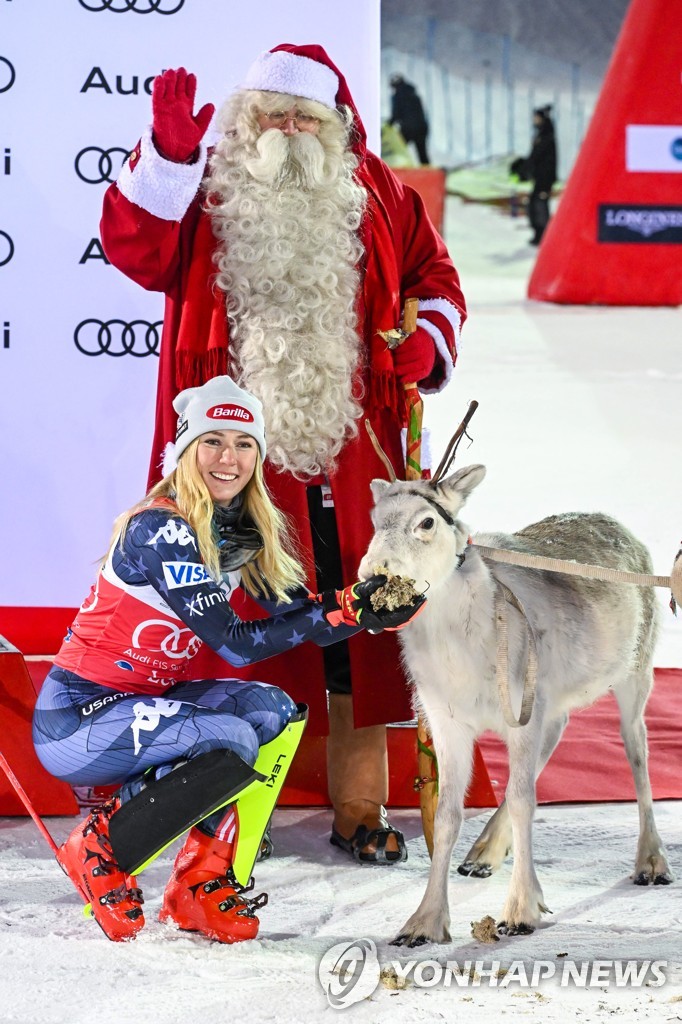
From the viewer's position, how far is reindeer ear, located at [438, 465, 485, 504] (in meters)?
2.95

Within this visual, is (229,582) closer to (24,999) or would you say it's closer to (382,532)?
(382,532)

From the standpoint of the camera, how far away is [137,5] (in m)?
4.48

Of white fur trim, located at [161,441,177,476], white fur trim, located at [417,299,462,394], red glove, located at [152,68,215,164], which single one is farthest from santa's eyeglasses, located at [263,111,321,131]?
white fur trim, located at [161,441,177,476]

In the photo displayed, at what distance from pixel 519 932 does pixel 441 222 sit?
14.8 meters

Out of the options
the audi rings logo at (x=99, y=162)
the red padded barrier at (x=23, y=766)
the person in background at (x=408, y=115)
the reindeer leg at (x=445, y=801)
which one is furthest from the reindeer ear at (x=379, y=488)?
the person in background at (x=408, y=115)

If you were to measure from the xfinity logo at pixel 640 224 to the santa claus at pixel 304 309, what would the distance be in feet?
31.5

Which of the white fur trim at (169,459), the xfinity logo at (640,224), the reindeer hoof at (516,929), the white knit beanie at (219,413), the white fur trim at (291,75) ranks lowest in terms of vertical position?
the reindeer hoof at (516,929)

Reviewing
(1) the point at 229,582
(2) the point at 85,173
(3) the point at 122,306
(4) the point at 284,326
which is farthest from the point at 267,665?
(2) the point at 85,173

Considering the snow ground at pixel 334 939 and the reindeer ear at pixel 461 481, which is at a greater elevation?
the reindeer ear at pixel 461 481

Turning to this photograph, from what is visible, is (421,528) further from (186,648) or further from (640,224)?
(640,224)

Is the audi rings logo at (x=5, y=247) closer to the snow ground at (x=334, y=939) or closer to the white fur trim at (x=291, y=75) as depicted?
the white fur trim at (x=291, y=75)

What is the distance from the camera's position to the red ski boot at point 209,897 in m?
2.88

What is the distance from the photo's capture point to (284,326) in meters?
3.45

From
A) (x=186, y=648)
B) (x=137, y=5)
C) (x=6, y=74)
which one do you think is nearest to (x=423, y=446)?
(x=186, y=648)
